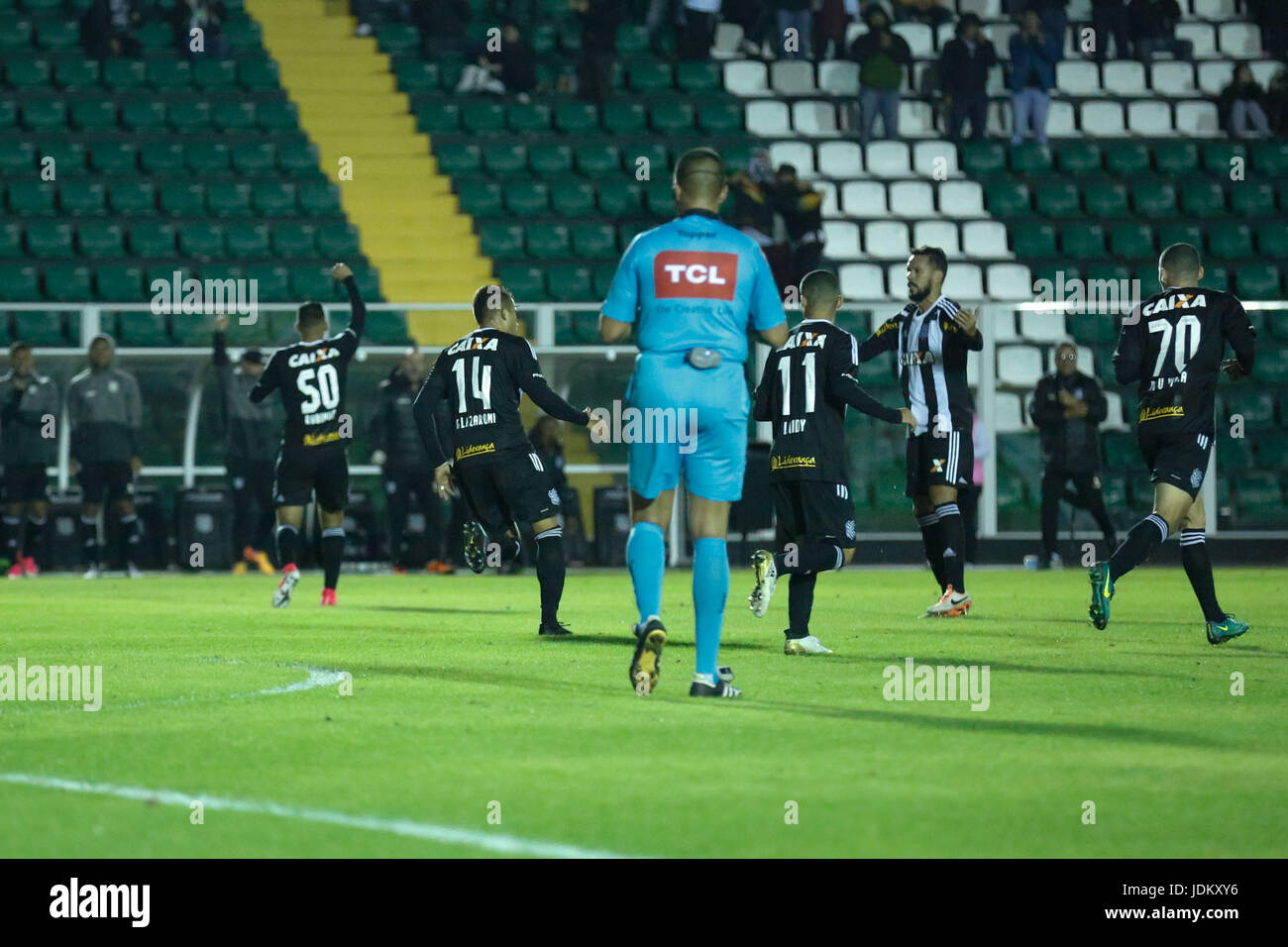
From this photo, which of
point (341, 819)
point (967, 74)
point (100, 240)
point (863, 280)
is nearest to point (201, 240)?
point (100, 240)

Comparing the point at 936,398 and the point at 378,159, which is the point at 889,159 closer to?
the point at 378,159

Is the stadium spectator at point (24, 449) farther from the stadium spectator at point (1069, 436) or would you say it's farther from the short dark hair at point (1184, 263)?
the short dark hair at point (1184, 263)

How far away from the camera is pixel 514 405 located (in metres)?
11.6

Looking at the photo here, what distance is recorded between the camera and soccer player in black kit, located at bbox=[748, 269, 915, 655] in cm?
1023

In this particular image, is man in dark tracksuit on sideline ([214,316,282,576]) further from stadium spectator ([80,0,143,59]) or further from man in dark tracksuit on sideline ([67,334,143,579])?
stadium spectator ([80,0,143,59])

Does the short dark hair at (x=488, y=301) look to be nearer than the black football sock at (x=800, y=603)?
No

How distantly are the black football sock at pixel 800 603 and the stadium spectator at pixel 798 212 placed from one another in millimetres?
13301

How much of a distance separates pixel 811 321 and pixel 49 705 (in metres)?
4.83

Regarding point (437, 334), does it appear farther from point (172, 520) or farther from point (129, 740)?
point (129, 740)

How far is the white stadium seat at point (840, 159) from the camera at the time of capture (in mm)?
26609

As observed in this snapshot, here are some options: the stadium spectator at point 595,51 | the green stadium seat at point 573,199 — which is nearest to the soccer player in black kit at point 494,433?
the green stadium seat at point 573,199

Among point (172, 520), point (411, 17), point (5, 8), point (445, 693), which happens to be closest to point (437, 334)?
point (172, 520)

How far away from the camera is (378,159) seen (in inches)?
1027

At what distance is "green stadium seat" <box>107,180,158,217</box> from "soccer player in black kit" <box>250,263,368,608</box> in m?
11.8
